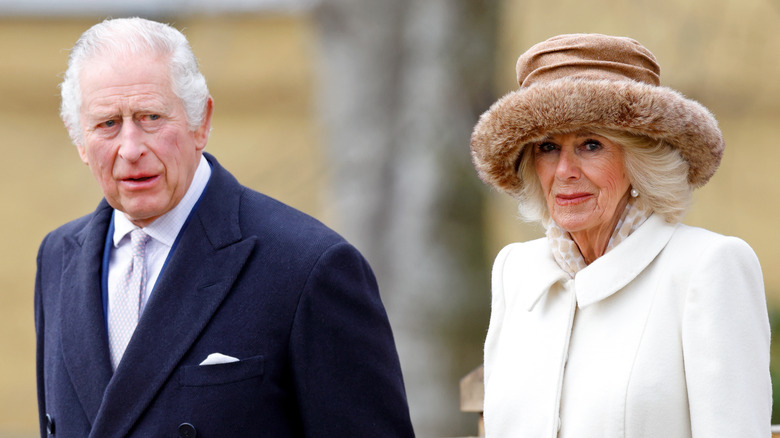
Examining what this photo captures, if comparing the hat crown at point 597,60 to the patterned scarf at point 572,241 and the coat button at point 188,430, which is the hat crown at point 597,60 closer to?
the patterned scarf at point 572,241

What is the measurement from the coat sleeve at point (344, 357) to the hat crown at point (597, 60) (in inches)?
29.1

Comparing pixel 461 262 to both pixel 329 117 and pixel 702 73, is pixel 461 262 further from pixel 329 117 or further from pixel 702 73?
pixel 702 73

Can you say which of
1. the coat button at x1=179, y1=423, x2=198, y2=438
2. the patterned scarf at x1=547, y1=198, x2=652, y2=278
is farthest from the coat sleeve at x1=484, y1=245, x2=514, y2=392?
the coat button at x1=179, y1=423, x2=198, y2=438

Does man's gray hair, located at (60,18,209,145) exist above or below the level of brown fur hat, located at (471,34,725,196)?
above

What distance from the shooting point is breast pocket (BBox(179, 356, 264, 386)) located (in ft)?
10.00

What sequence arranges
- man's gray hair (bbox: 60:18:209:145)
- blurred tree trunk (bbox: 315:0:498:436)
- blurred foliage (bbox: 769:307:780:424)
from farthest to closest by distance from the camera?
blurred foliage (bbox: 769:307:780:424)
blurred tree trunk (bbox: 315:0:498:436)
man's gray hair (bbox: 60:18:209:145)

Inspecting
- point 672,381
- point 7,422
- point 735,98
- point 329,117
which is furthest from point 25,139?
point 672,381

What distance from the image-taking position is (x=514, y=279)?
10.9 ft

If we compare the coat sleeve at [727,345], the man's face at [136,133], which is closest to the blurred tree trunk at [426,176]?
the man's face at [136,133]

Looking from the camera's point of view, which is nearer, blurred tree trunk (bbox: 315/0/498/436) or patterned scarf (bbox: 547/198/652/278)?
patterned scarf (bbox: 547/198/652/278)

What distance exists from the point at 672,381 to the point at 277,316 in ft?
3.40

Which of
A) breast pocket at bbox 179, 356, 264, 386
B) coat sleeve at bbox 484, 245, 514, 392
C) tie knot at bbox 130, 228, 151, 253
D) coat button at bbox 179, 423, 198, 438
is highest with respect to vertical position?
tie knot at bbox 130, 228, 151, 253

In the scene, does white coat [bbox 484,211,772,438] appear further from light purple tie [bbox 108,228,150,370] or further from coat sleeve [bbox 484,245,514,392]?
light purple tie [bbox 108,228,150,370]

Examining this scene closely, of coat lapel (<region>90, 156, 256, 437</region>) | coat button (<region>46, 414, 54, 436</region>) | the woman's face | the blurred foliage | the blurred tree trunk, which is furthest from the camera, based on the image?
the blurred foliage
